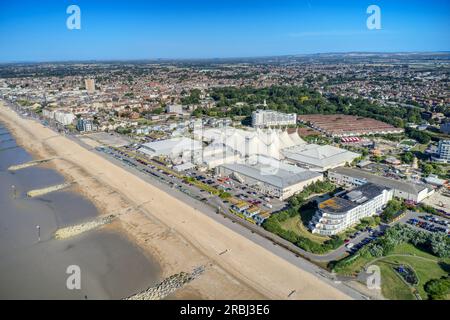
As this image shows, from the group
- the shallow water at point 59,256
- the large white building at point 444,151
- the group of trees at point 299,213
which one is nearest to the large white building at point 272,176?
the group of trees at point 299,213

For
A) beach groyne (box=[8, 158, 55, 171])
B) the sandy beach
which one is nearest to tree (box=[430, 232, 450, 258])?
the sandy beach

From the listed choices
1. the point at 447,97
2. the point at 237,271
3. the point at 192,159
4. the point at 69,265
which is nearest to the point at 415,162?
the point at 192,159

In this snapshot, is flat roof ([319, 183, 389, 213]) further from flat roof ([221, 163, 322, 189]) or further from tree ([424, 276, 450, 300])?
tree ([424, 276, 450, 300])

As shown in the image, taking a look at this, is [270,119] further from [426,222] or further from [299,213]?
[426,222]

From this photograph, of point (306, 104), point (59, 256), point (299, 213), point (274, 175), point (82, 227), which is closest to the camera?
point (59, 256)

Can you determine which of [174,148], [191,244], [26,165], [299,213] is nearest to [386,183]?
[299,213]

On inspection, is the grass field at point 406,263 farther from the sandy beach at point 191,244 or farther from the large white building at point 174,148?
the large white building at point 174,148

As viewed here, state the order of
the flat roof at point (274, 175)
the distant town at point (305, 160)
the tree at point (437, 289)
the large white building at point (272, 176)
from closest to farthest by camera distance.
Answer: the tree at point (437, 289), the distant town at point (305, 160), the large white building at point (272, 176), the flat roof at point (274, 175)
